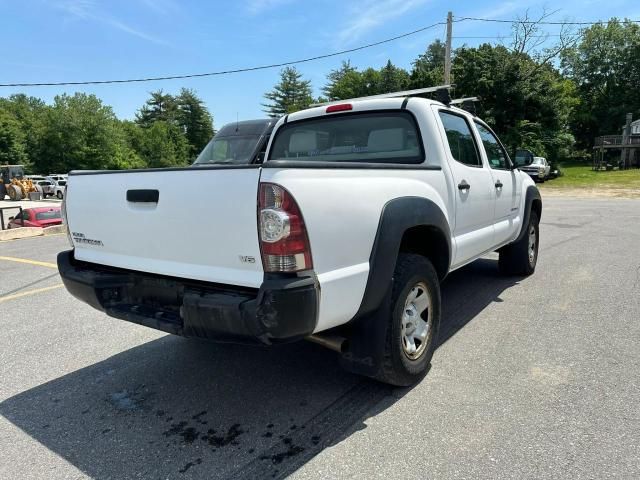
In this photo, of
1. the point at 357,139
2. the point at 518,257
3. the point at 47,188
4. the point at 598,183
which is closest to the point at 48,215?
the point at 357,139

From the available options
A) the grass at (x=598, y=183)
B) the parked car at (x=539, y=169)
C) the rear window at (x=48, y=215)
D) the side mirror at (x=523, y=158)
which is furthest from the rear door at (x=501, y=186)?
the grass at (x=598, y=183)

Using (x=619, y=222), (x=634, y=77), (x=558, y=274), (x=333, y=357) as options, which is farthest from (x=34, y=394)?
(x=634, y=77)

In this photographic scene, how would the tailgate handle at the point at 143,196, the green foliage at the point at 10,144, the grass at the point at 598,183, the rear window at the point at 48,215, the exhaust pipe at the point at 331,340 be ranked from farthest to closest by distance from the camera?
the green foliage at the point at 10,144 → the grass at the point at 598,183 → the rear window at the point at 48,215 → the exhaust pipe at the point at 331,340 → the tailgate handle at the point at 143,196

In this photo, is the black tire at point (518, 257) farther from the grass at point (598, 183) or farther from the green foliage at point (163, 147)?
the green foliage at point (163, 147)

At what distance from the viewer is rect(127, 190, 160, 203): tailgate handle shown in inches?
107

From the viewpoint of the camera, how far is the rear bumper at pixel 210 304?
2291mm

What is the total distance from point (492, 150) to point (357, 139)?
1.88 meters

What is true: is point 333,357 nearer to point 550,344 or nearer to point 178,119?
point 550,344

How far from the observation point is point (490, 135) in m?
5.17

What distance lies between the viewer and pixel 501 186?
4863 millimetres

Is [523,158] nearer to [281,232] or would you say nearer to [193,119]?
[281,232]

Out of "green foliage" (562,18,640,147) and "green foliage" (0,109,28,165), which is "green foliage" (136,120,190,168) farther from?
"green foliage" (562,18,640,147)

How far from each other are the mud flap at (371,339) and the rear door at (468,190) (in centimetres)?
128

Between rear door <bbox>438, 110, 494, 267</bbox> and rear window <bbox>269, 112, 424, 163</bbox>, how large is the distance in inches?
13.5
